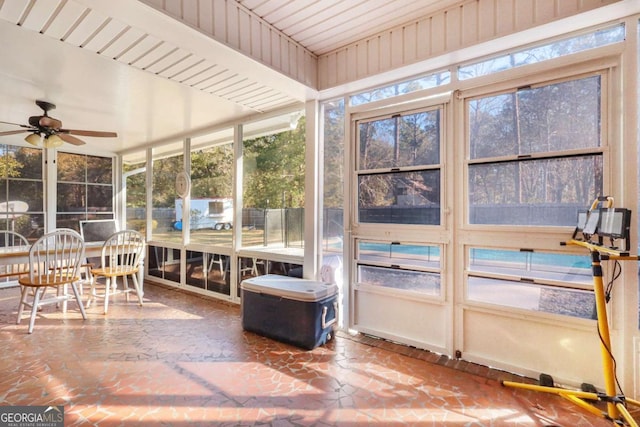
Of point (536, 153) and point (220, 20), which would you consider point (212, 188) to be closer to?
point (220, 20)

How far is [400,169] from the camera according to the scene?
9.06 ft

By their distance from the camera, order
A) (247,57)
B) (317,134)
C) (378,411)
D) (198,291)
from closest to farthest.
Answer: (378,411) < (247,57) < (317,134) < (198,291)

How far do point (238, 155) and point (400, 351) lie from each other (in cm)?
305

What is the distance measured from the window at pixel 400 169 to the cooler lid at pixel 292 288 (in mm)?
780

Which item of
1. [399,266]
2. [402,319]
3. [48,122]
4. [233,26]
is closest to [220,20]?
[233,26]

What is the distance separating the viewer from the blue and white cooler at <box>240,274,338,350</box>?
8.58ft

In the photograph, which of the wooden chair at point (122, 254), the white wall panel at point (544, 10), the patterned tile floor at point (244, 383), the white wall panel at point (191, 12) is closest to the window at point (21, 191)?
the wooden chair at point (122, 254)

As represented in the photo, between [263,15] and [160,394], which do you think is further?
[263,15]

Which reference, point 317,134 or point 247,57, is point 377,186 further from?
point 247,57

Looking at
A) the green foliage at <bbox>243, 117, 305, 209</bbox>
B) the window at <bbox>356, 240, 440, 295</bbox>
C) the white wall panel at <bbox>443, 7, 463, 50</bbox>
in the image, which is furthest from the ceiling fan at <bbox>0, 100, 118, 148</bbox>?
the white wall panel at <bbox>443, 7, 463, 50</bbox>

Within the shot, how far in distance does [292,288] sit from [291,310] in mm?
191

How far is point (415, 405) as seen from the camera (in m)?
1.88

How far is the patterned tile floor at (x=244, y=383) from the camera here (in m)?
1.76

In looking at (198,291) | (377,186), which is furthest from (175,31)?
(198,291)
